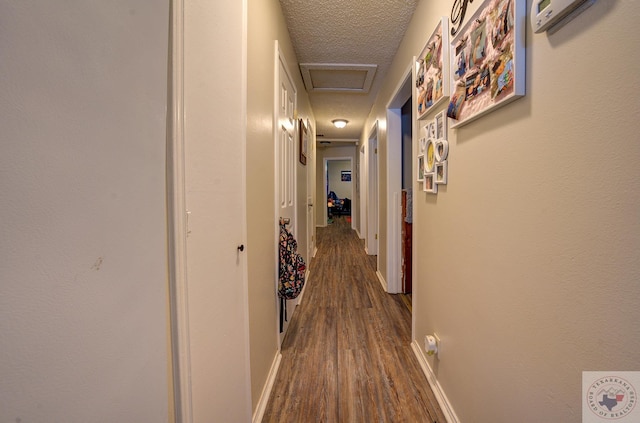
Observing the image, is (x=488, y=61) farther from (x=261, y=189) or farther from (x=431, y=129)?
(x=261, y=189)

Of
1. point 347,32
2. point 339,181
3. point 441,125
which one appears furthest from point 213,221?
point 339,181

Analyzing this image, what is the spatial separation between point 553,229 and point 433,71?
3.57 ft

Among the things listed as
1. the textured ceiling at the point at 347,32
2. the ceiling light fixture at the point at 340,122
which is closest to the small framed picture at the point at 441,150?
the textured ceiling at the point at 347,32

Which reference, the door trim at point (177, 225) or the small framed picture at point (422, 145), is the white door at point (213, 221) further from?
the small framed picture at point (422, 145)

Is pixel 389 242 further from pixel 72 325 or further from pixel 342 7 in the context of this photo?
pixel 72 325

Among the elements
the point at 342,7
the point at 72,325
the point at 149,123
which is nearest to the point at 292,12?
the point at 342,7

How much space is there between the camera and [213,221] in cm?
81

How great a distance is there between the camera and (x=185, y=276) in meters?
0.64

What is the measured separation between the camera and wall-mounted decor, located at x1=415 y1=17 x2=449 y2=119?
3.95 ft

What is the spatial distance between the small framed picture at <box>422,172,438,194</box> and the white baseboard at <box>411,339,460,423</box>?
1.06 metres

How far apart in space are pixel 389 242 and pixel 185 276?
2.34 metres

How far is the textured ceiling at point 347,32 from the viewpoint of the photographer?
1.70 metres

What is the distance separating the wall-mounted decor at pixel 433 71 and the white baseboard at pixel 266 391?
71.5 inches

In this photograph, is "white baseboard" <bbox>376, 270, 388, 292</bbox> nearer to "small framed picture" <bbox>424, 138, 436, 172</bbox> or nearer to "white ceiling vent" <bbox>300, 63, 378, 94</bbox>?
"small framed picture" <bbox>424, 138, 436, 172</bbox>
